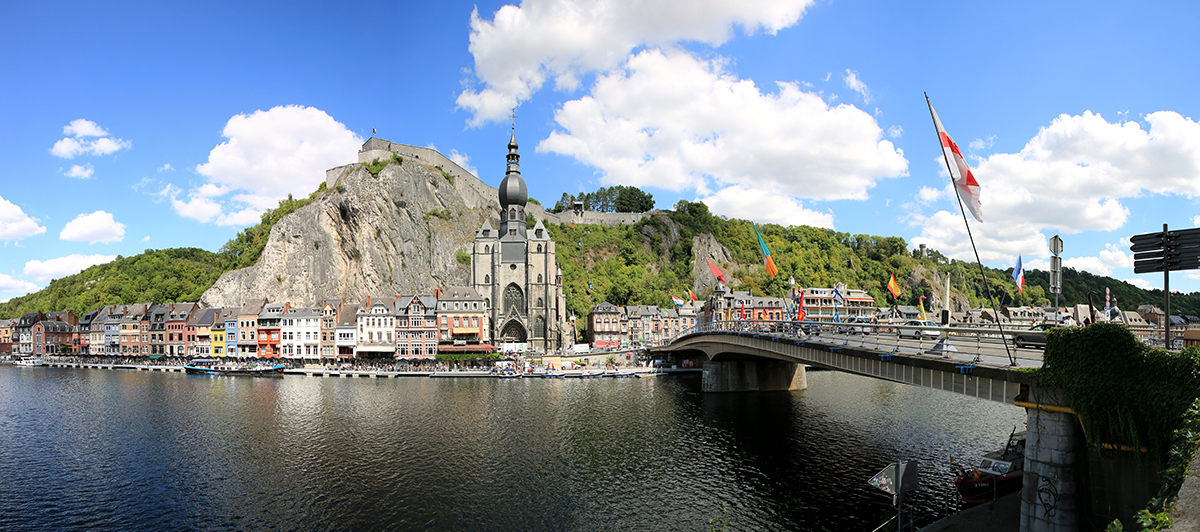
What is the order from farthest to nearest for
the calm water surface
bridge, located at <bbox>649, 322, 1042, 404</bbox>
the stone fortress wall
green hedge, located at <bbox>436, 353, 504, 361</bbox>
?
1. the stone fortress wall
2. green hedge, located at <bbox>436, 353, 504, 361</bbox>
3. the calm water surface
4. bridge, located at <bbox>649, 322, 1042, 404</bbox>

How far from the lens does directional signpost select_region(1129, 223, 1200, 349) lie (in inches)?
661

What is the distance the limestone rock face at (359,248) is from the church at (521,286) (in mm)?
15135

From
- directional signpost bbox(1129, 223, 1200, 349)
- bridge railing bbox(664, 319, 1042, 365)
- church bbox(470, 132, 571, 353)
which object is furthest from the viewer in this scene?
church bbox(470, 132, 571, 353)

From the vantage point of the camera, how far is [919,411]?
43562 millimetres

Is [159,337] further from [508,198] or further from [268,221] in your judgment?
[508,198]

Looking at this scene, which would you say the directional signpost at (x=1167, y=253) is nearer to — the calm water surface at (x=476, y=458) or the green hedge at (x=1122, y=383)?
the green hedge at (x=1122, y=383)

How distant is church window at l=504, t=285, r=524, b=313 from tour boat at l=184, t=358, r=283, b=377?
33158 mm

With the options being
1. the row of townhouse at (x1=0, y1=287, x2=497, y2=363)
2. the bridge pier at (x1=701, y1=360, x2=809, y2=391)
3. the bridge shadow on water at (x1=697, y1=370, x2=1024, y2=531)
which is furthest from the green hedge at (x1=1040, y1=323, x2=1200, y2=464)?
the row of townhouse at (x1=0, y1=287, x2=497, y2=363)

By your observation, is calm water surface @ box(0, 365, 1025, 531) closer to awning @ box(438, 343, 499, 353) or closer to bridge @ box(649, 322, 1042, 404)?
bridge @ box(649, 322, 1042, 404)

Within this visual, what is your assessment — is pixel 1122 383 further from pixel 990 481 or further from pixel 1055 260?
pixel 990 481

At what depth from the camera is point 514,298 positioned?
328 ft

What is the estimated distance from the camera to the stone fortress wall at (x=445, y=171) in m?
124

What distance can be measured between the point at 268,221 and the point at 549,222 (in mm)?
60293

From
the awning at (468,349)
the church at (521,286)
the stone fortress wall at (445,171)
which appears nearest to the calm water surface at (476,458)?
the awning at (468,349)
